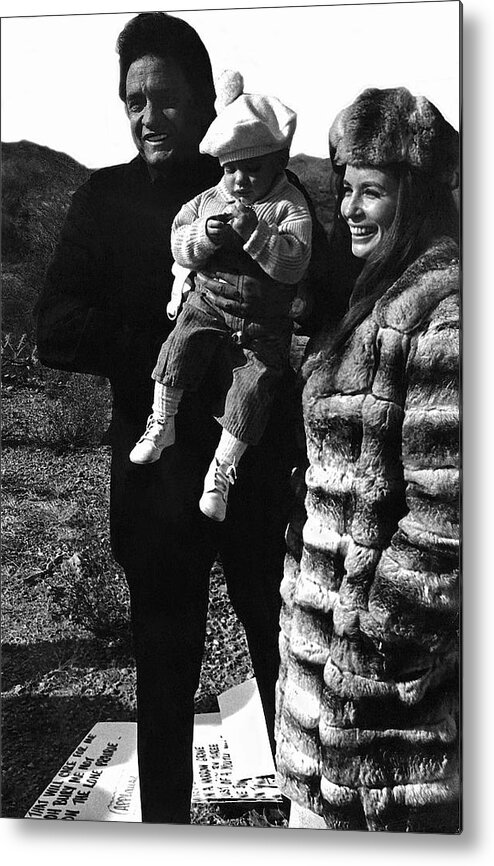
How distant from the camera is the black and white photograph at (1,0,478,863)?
2.45m

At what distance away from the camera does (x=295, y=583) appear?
254cm

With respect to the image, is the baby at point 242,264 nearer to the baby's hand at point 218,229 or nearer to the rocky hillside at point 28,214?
the baby's hand at point 218,229

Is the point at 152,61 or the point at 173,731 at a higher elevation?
the point at 152,61

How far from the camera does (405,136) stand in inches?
96.1

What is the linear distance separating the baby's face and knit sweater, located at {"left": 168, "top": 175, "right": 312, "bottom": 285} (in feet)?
0.05

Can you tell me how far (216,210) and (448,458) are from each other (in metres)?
0.77

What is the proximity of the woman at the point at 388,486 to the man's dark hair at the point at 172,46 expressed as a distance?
327 millimetres

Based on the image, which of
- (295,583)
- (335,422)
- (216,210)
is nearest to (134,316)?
(216,210)

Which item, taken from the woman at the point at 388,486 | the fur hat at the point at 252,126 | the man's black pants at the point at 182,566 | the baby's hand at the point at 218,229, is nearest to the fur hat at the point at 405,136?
the woman at the point at 388,486

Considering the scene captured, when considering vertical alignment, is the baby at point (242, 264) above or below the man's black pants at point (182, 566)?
above

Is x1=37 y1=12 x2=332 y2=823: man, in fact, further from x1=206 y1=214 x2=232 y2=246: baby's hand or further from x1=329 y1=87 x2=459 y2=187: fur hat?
x1=329 y1=87 x2=459 y2=187: fur hat

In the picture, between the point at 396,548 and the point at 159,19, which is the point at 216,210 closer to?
the point at 159,19

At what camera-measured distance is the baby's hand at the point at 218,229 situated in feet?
8.23

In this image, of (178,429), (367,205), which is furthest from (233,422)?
(367,205)
